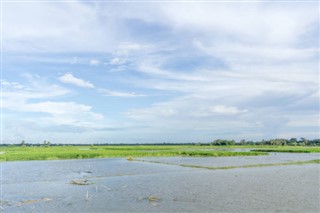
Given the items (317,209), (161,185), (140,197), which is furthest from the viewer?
(161,185)

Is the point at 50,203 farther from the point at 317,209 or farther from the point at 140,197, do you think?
the point at 317,209

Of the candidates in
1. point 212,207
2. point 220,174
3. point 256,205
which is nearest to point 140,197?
point 212,207

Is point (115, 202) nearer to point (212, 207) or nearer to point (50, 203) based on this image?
point (50, 203)

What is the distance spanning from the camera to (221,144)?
506ft

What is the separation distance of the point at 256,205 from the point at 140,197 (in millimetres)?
7124

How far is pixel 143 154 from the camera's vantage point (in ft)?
201

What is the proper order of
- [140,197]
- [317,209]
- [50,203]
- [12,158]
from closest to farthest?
[317,209]
[50,203]
[140,197]
[12,158]

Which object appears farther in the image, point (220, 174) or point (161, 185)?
point (220, 174)

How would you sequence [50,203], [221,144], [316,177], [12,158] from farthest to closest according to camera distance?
[221,144] < [12,158] < [316,177] < [50,203]

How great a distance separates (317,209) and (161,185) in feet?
38.4

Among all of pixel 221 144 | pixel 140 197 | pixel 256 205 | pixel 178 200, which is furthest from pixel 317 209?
pixel 221 144

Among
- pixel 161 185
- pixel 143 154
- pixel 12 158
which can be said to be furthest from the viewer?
pixel 143 154

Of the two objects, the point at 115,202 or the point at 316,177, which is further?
the point at 316,177

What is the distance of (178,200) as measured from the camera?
20188 mm
